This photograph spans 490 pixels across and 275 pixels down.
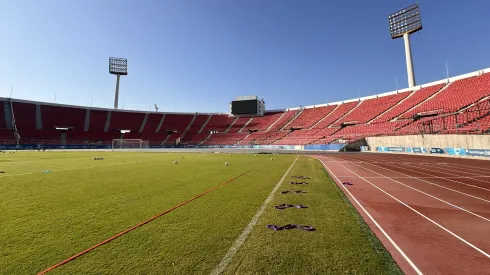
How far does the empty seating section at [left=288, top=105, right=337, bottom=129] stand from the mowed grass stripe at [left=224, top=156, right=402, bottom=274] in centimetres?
5738

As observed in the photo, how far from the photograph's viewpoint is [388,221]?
199 inches

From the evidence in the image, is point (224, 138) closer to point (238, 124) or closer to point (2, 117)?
point (238, 124)

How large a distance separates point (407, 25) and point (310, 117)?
2995 centimetres

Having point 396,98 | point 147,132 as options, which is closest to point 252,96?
point 147,132

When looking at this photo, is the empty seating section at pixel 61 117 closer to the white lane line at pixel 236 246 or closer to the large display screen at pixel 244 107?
the large display screen at pixel 244 107

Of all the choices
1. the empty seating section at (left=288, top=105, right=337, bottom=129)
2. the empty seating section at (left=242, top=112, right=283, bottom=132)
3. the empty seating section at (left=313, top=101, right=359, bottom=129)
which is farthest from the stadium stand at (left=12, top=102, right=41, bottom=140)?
the empty seating section at (left=313, top=101, right=359, bottom=129)

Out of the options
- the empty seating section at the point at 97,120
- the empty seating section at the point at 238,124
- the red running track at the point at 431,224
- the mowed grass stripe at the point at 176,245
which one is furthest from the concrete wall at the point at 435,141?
the empty seating section at the point at 97,120

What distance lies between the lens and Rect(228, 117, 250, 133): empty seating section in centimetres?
7216

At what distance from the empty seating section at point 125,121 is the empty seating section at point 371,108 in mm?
57618

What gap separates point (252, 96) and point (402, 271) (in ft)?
239

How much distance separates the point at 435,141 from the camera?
26.5 metres

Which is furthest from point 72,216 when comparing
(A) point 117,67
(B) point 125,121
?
(A) point 117,67

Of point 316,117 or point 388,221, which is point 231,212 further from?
point 316,117

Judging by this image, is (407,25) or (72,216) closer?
(72,216)
